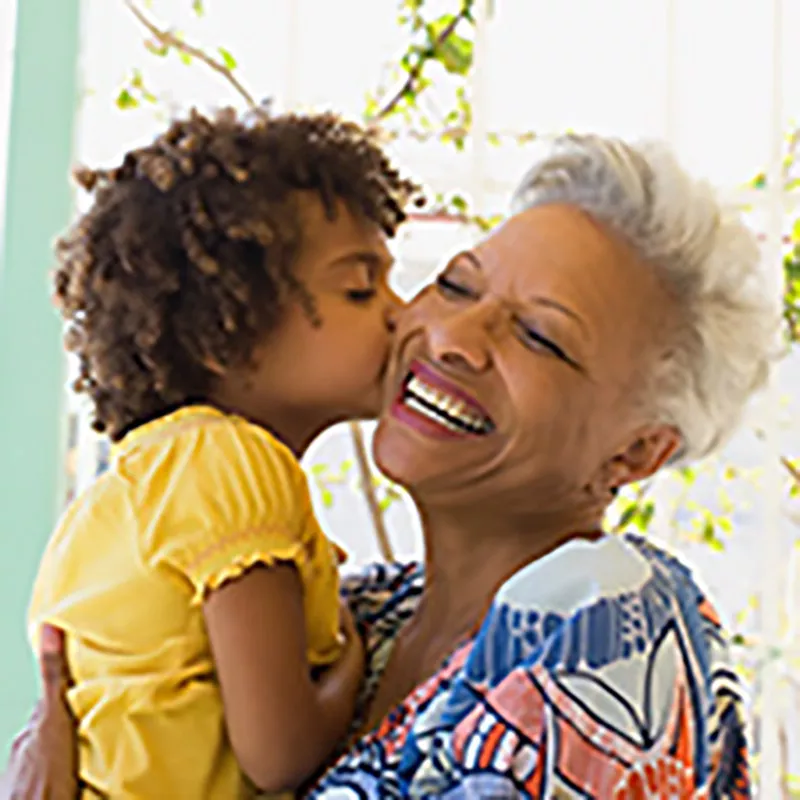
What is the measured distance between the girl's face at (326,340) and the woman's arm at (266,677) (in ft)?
0.96

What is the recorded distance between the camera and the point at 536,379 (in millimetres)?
1451

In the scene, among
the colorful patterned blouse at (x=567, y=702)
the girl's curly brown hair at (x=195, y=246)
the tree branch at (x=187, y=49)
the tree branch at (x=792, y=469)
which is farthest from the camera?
the tree branch at (x=792, y=469)

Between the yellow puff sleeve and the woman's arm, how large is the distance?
27mm

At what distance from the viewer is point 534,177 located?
1590 millimetres

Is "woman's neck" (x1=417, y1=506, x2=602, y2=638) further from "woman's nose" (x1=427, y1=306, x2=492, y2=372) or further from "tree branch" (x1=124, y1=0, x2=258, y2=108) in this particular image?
"tree branch" (x1=124, y1=0, x2=258, y2=108)

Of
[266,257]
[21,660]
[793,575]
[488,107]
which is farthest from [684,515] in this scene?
[266,257]

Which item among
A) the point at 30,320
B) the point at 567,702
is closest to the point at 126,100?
the point at 30,320

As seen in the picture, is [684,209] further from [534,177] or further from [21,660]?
[21,660]

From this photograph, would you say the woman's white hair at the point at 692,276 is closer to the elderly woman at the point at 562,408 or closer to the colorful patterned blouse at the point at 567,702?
the elderly woman at the point at 562,408

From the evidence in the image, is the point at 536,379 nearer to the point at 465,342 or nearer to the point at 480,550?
the point at 465,342

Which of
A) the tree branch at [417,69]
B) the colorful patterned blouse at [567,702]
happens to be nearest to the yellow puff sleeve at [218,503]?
the colorful patterned blouse at [567,702]

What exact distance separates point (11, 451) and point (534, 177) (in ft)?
4.32

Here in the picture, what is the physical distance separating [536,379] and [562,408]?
4 centimetres

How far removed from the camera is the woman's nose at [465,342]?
4.75ft
